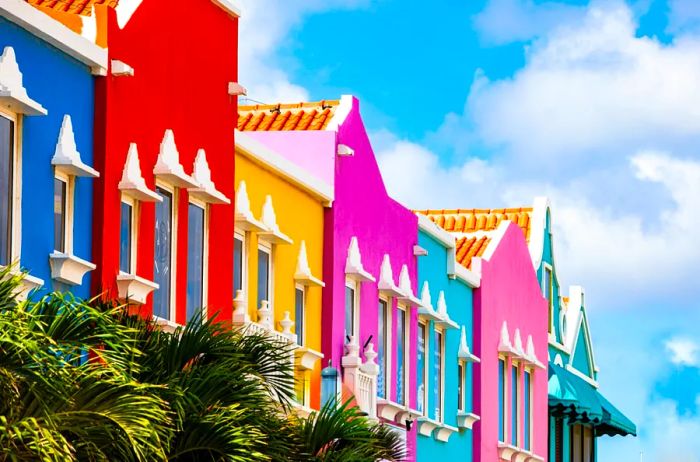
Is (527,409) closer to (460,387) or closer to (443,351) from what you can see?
(460,387)

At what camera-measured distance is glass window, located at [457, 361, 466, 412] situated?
3145 cm

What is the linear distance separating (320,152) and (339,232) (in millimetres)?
1196

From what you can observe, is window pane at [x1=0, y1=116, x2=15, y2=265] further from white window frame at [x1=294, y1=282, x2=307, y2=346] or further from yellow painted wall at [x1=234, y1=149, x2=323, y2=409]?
white window frame at [x1=294, y1=282, x2=307, y2=346]

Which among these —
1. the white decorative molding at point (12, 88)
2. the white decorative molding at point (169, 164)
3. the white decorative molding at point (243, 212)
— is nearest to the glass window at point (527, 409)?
the white decorative molding at point (243, 212)

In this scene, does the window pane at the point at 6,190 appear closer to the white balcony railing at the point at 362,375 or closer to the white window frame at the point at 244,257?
the white window frame at the point at 244,257

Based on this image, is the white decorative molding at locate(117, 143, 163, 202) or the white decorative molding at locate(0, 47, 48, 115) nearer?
the white decorative molding at locate(0, 47, 48, 115)

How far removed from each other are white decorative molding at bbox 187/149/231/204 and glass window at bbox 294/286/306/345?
164 inches

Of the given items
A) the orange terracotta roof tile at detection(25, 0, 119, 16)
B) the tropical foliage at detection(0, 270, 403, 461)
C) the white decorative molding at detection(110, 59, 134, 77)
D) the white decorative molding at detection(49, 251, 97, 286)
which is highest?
the orange terracotta roof tile at detection(25, 0, 119, 16)

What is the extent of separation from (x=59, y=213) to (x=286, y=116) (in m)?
10.1

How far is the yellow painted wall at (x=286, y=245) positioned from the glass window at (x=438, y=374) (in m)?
6.36

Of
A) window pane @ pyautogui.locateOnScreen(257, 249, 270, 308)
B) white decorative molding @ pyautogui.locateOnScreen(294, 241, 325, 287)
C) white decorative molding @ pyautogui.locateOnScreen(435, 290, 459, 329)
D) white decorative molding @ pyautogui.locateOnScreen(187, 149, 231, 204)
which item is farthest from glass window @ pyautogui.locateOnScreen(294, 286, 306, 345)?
white decorative molding @ pyautogui.locateOnScreen(435, 290, 459, 329)

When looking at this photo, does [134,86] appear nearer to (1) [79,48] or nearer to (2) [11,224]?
(1) [79,48]

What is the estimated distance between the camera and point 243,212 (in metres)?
20.9

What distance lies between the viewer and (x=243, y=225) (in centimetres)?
2122
